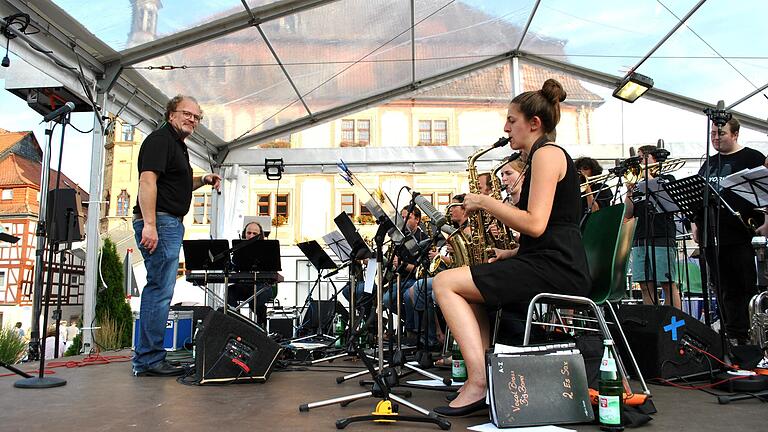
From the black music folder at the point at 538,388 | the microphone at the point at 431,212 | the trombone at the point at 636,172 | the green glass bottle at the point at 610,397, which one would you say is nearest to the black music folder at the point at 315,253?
the trombone at the point at 636,172

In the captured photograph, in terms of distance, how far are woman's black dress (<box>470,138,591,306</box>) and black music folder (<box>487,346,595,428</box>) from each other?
27cm

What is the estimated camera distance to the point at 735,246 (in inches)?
172

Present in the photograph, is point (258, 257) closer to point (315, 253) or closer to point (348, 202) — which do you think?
point (315, 253)

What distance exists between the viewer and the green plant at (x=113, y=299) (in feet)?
21.4

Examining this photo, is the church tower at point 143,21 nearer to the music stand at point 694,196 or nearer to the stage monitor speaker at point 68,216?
the stage monitor speaker at point 68,216

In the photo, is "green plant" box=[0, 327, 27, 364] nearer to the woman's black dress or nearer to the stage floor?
the stage floor

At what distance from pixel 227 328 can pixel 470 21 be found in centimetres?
699

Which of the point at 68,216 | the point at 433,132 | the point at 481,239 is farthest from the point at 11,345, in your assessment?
the point at 433,132

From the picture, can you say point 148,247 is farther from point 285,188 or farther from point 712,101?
point 285,188

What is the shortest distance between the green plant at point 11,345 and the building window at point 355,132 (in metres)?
6.62

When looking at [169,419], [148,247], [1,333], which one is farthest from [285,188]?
[169,419]

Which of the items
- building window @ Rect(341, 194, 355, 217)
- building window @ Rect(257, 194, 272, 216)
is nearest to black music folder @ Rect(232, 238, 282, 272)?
building window @ Rect(341, 194, 355, 217)

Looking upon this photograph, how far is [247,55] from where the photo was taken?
7715 millimetres

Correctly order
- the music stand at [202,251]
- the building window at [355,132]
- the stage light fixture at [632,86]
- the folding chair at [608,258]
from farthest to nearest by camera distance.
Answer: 1. the building window at [355,132]
2. the stage light fixture at [632,86]
3. the music stand at [202,251]
4. the folding chair at [608,258]
